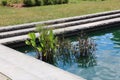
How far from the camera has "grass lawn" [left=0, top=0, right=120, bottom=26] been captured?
15394 millimetres

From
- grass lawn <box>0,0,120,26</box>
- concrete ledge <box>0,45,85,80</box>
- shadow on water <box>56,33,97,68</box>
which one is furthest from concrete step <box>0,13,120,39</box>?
concrete ledge <box>0,45,85,80</box>

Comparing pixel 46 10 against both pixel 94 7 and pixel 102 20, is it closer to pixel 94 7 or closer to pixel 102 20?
pixel 94 7

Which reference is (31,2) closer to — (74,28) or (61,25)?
(61,25)

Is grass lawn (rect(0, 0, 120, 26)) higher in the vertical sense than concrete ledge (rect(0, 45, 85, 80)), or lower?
lower

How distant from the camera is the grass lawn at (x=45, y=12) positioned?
15394 mm

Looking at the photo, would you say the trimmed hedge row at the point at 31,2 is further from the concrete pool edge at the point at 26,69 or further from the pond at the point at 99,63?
the concrete pool edge at the point at 26,69

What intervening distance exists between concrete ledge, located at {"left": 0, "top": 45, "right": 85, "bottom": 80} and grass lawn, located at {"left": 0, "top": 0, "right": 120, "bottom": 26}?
21.4 ft

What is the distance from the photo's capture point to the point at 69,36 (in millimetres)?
12258

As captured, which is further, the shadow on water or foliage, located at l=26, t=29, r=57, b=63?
the shadow on water

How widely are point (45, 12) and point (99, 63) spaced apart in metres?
8.48

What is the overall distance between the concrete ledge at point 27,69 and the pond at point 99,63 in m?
1.53

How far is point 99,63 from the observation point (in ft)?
30.9

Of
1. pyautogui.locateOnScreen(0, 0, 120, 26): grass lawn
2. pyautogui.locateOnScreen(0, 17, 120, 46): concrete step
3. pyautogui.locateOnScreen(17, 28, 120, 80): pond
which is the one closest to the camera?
pyautogui.locateOnScreen(17, 28, 120, 80): pond

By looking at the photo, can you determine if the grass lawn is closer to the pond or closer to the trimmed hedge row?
the trimmed hedge row
